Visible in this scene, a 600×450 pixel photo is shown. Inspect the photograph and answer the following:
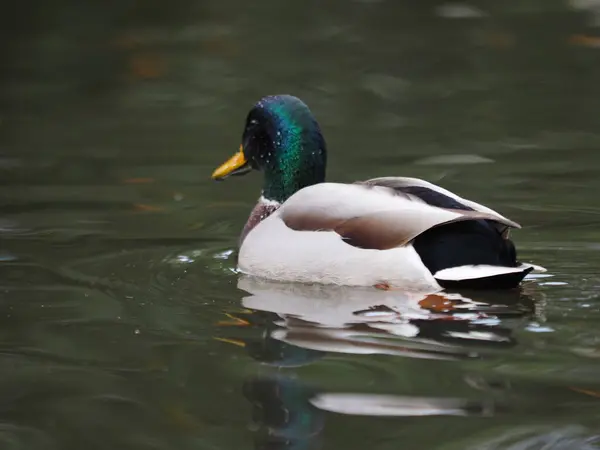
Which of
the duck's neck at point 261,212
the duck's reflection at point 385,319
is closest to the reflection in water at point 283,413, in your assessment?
the duck's reflection at point 385,319

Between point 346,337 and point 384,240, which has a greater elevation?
point 384,240

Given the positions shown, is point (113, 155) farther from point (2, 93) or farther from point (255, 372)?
point (255, 372)

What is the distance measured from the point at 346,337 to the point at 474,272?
0.73 m

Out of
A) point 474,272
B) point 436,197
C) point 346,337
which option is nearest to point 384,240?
point 436,197

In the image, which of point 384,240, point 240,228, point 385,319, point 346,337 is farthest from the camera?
point 240,228

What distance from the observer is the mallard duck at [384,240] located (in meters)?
6.26

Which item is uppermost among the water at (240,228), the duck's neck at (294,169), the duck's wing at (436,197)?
the duck's wing at (436,197)

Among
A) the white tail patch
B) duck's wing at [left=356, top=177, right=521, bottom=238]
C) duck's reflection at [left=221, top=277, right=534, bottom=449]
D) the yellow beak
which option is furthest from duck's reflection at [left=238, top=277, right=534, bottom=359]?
the yellow beak

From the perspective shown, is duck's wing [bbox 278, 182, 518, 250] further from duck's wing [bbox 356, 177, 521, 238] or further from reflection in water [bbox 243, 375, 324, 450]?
reflection in water [bbox 243, 375, 324, 450]

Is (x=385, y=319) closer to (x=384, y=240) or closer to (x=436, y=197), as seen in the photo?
(x=384, y=240)

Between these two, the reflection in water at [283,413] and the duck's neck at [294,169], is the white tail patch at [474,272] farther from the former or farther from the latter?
the duck's neck at [294,169]

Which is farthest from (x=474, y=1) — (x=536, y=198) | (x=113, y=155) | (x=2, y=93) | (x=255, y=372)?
(x=255, y=372)

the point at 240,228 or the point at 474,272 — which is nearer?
the point at 474,272

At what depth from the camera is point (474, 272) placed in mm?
6152
